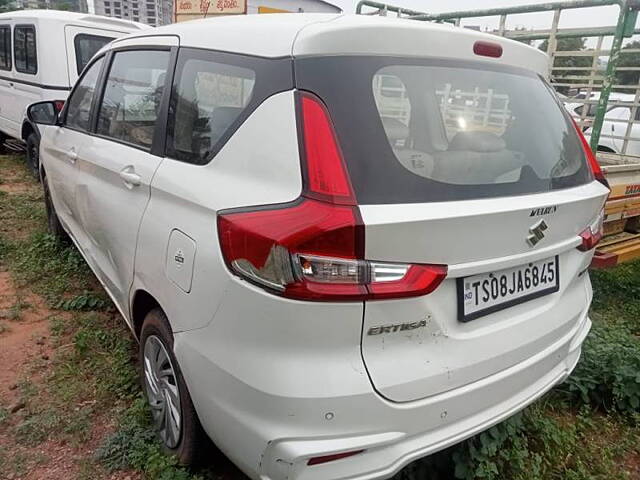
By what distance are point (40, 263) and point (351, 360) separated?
362 centimetres

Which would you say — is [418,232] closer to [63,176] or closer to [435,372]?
[435,372]

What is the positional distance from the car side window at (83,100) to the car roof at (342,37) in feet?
4.66

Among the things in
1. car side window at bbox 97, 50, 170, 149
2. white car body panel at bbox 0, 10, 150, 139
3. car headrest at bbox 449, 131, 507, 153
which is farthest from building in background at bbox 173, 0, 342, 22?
car headrest at bbox 449, 131, 507, 153

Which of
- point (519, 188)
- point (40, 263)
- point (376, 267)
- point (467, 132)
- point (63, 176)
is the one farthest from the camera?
point (40, 263)

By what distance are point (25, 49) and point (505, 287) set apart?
7196mm

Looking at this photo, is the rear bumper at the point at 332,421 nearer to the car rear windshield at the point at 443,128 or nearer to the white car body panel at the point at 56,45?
the car rear windshield at the point at 443,128

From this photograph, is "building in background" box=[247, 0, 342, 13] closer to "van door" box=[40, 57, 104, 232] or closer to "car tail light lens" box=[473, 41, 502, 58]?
"van door" box=[40, 57, 104, 232]

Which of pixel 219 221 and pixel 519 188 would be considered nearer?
pixel 219 221

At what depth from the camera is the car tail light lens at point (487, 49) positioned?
178cm

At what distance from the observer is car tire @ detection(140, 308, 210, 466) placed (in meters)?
1.89

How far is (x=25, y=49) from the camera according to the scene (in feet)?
21.7

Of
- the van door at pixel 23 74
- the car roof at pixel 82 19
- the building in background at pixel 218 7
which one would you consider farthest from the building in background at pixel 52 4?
the car roof at pixel 82 19

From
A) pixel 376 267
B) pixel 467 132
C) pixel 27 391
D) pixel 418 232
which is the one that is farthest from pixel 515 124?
pixel 27 391

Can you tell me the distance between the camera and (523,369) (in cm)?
175
